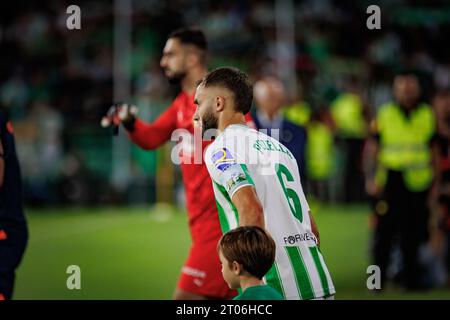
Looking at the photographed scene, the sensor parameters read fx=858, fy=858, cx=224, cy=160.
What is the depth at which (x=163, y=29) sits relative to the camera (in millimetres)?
21703

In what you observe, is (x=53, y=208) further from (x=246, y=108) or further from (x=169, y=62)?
(x=246, y=108)

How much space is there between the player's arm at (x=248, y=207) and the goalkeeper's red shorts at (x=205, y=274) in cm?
188

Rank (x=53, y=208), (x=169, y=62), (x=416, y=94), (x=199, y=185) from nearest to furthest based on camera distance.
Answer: (x=199, y=185), (x=169, y=62), (x=416, y=94), (x=53, y=208)

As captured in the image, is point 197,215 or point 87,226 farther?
point 87,226

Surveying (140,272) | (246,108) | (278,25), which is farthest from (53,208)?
(246,108)

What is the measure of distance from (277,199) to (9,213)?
172cm

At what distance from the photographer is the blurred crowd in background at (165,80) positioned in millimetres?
19516

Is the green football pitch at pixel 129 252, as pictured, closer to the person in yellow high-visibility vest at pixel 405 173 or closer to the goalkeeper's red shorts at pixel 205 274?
the person in yellow high-visibility vest at pixel 405 173

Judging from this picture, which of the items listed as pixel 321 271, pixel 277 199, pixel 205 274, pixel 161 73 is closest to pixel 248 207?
pixel 277 199

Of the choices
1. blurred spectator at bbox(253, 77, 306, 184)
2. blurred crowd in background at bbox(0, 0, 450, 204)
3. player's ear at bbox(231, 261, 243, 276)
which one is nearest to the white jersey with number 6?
player's ear at bbox(231, 261, 243, 276)

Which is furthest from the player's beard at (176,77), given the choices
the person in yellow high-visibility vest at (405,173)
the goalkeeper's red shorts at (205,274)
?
the person in yellow high-visibility vest at (405,173)

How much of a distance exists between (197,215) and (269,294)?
2164mm

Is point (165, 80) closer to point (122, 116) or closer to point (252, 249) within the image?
point (122, 116)

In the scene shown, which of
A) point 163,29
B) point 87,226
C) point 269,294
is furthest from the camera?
point 163,29
